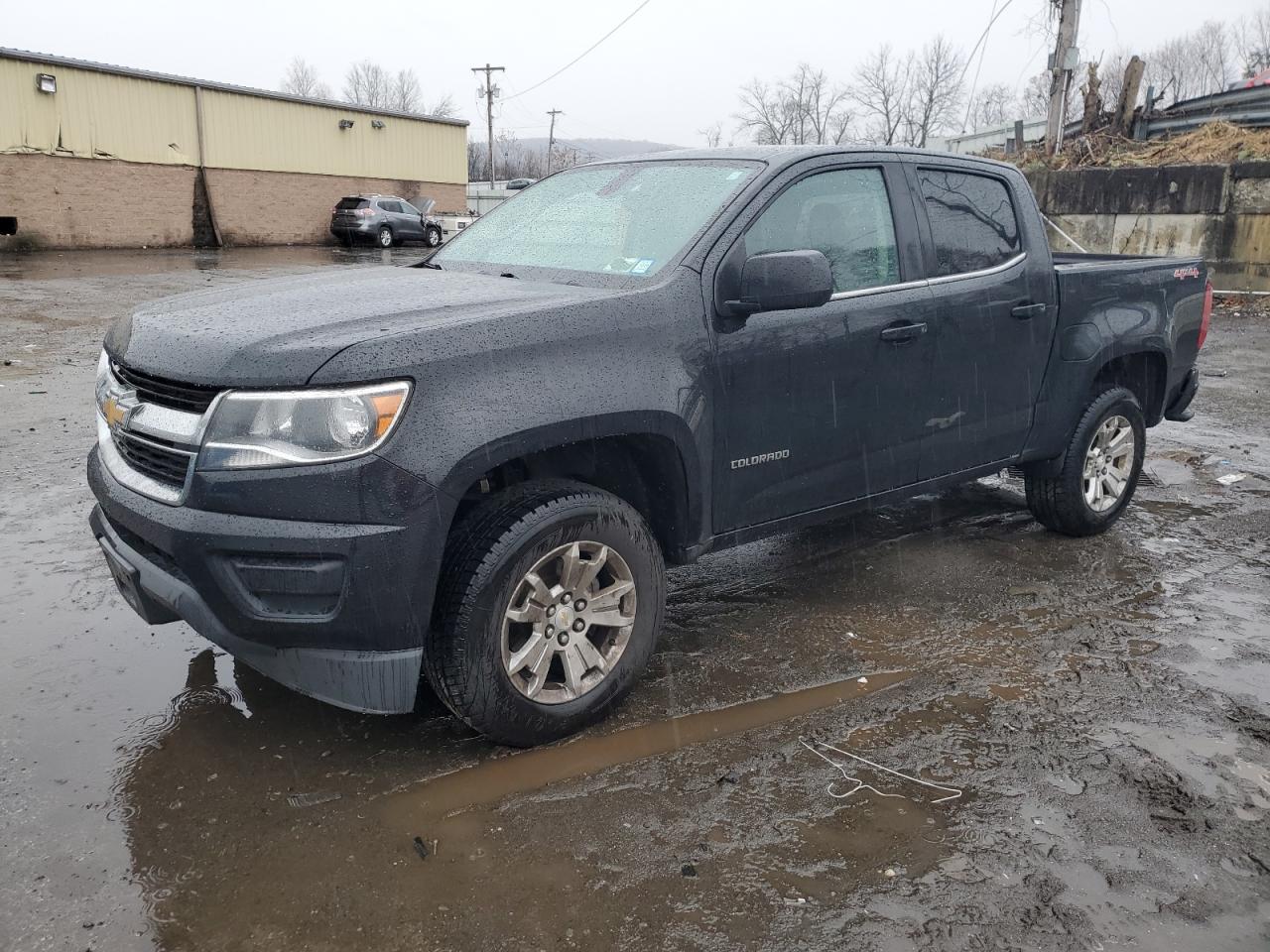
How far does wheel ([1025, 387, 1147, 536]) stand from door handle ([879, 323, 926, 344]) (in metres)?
1.47

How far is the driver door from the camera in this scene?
3.50 m

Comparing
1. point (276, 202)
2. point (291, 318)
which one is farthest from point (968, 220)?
point (276, 202)

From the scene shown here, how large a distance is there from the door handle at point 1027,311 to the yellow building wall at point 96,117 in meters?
26.2

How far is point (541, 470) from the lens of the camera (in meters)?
3.24

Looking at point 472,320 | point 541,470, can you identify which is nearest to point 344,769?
point 541,470

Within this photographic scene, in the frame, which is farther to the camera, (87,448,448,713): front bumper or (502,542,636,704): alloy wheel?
(502,542,636,704): alloy wheel

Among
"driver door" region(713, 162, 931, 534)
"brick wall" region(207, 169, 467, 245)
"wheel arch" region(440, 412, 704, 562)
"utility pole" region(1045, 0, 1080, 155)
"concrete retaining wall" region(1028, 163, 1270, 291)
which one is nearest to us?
"wheel arch" region(440, 412, 704, 562)

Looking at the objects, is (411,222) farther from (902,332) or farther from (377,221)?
(902,332)

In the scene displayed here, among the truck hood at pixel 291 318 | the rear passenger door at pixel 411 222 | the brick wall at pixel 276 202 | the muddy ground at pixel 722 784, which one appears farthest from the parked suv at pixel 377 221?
the truck hood at pixel 291 318

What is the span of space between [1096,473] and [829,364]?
227 cm

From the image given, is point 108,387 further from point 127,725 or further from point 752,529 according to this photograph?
point 752,529

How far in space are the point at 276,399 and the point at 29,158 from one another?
26.4 m

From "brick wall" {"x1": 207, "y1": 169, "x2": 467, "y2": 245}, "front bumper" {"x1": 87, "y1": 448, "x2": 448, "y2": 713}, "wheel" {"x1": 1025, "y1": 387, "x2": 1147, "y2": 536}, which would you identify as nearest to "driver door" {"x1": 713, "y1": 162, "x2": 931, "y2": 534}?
"front bumper" {"x1": 87, "y1": 448, "x2": 448, "y2": 713}

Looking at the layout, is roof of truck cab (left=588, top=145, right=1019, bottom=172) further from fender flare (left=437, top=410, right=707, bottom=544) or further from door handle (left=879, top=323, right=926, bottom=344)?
fender flare (left=437, top=410, right=707, bottom=544)
